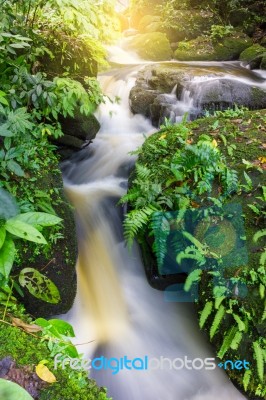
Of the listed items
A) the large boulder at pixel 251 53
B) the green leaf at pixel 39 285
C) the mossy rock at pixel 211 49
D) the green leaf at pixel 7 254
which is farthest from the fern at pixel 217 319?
the mossy rock at pixel 211 49

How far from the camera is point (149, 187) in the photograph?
423 centimetres

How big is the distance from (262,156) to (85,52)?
3370 millimetres

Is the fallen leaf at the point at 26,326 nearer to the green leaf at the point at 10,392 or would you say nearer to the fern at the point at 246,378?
the green leaf at the point at 10,392

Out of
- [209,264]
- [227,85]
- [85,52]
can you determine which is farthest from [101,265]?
[227,85]

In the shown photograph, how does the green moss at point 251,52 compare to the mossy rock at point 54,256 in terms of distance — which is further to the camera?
the green moss at point 251,52

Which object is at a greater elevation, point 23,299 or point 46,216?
point 46,216

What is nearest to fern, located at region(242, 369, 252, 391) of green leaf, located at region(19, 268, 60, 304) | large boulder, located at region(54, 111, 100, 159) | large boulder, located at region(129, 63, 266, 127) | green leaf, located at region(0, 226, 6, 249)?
green leaf, located at region(19, 268, 60, 304)

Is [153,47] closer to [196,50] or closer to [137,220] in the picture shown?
[196,50]

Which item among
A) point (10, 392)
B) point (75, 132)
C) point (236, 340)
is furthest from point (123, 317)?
point (75, 132)

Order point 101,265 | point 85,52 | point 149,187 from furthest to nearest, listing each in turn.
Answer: point 85,52, point 101,265, point 149,187

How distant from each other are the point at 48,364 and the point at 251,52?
511 inches

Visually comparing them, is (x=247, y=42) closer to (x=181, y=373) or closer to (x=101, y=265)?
(x=101, y=265)

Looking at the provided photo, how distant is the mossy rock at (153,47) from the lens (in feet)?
42.1

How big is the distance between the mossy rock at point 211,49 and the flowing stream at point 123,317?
8.30m
